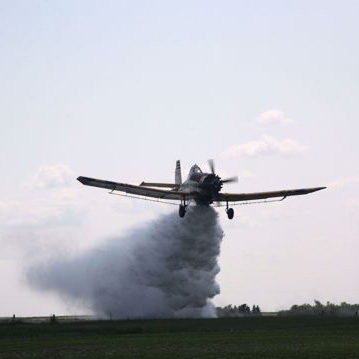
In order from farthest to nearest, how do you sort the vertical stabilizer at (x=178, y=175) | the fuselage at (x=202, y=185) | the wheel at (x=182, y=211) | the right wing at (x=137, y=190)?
the vertical stabilizer at (x=178, y=175)
the wheel at (x=182, y=211)
the fuselage at (x=202, y=185)
the right wing at (x=137, y=190)

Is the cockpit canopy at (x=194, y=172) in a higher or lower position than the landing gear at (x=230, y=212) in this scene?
higher

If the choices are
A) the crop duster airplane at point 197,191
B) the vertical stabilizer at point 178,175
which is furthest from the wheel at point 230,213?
the vertical stabilizer at point 178,175

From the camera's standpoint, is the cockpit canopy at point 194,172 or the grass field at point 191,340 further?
the cockpit canopy at point 194,172

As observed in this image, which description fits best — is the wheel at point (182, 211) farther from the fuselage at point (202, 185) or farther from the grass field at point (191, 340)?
the grass field at point (191, 340)

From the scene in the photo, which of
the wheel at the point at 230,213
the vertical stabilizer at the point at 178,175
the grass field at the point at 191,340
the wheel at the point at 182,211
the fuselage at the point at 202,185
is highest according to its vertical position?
the vertical stabilizer at the point at 178,175

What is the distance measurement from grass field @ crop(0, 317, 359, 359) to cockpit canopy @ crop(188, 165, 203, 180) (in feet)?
48.4

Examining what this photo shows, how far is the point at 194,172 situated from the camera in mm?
71188

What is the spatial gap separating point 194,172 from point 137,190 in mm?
5516

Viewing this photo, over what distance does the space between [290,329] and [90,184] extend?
23.7 meters

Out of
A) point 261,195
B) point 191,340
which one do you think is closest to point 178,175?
point 261,195

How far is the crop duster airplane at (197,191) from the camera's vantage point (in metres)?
69.1

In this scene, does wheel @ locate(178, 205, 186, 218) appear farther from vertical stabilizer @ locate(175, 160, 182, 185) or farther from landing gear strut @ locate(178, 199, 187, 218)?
vertical stabilizer @ locate(175, 160, 182, 185)

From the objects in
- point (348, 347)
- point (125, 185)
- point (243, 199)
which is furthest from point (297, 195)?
point (348, 347)

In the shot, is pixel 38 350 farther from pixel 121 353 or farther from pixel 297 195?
pixel 297 195
